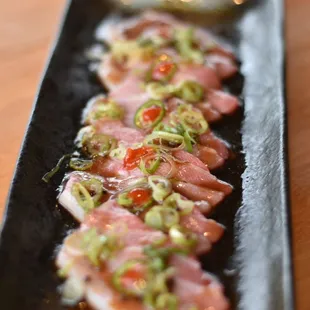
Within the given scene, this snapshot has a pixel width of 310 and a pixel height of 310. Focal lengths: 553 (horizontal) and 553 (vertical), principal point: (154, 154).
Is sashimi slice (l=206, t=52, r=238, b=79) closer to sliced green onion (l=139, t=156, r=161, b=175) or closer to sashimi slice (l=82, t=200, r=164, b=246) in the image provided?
sliced green onion (l=139, t=156, r=161, b=175)

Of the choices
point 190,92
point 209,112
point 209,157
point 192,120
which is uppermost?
point 190,92

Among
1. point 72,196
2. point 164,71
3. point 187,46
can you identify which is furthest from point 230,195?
point 187,46

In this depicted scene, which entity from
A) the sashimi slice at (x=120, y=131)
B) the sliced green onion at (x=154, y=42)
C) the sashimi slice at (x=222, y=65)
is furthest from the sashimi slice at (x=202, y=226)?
the sliced green onion at (x=154, y=42)

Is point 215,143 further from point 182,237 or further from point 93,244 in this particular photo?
point 93,244

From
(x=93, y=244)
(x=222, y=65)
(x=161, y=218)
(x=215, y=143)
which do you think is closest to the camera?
(x=93, y=244)

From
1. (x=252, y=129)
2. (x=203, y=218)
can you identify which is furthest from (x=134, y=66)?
(x=203, y=218)

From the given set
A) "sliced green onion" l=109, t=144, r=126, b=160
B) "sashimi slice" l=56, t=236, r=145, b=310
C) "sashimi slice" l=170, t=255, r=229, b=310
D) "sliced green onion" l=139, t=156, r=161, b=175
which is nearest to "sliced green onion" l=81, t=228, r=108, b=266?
"sashimi slice" l=56, t=236, r=145, b=310

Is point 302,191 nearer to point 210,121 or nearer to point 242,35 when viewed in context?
point 210,121
